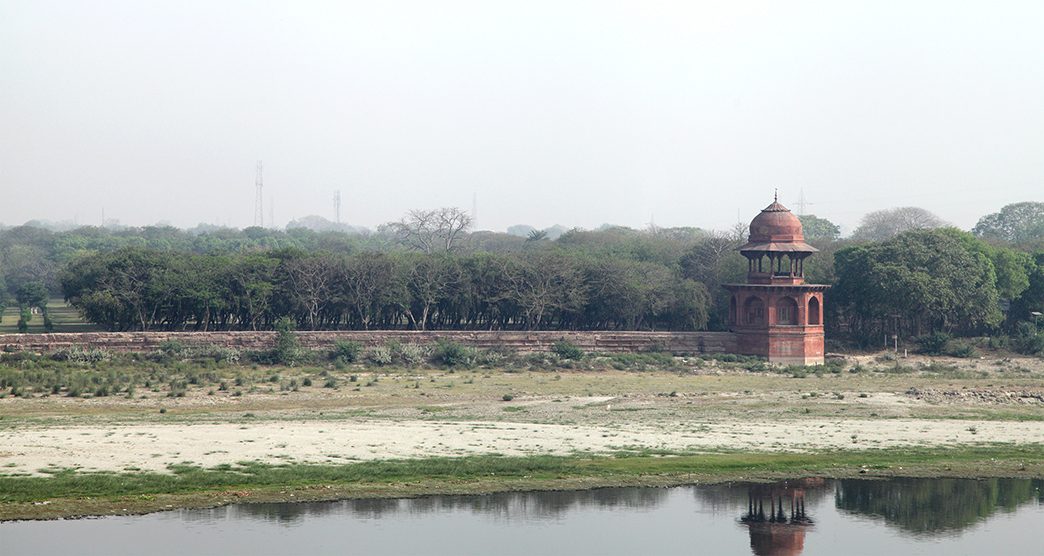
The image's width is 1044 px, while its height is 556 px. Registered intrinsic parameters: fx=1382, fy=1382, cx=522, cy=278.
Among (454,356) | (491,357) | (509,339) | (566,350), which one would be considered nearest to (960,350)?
(566,350)

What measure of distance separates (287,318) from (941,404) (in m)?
34.4

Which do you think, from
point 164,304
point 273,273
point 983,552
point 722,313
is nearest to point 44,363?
point 164,304

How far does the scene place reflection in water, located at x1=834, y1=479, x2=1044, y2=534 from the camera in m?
35.4

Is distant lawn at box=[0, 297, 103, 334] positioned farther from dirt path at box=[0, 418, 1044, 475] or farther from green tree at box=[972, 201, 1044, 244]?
green tree at box=[972, 201, 1044, 244]

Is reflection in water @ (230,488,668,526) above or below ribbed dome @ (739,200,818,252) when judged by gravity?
below

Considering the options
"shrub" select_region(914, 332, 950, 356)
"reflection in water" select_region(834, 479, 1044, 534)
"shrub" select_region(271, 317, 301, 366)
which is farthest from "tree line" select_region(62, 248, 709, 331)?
"reflection in water" select_region(834, 479, 1044, 534)

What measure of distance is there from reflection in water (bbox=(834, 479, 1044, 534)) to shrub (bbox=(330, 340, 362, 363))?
35999 millimetres

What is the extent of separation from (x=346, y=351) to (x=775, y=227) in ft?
79.2

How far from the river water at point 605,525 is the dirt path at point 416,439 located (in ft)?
17.0

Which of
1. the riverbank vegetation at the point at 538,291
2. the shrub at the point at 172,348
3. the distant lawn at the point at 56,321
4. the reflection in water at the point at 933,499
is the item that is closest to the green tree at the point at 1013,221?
the riverbank vegetation at the point at 538,291

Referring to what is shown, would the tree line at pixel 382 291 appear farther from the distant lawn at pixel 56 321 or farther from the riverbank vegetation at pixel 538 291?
the distant lawn at pixel 56 321

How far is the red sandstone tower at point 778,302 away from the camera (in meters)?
73.5

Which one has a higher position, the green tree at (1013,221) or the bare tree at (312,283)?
the green tree at (1013,221)

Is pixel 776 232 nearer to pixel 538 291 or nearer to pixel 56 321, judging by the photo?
pixel 538 291
